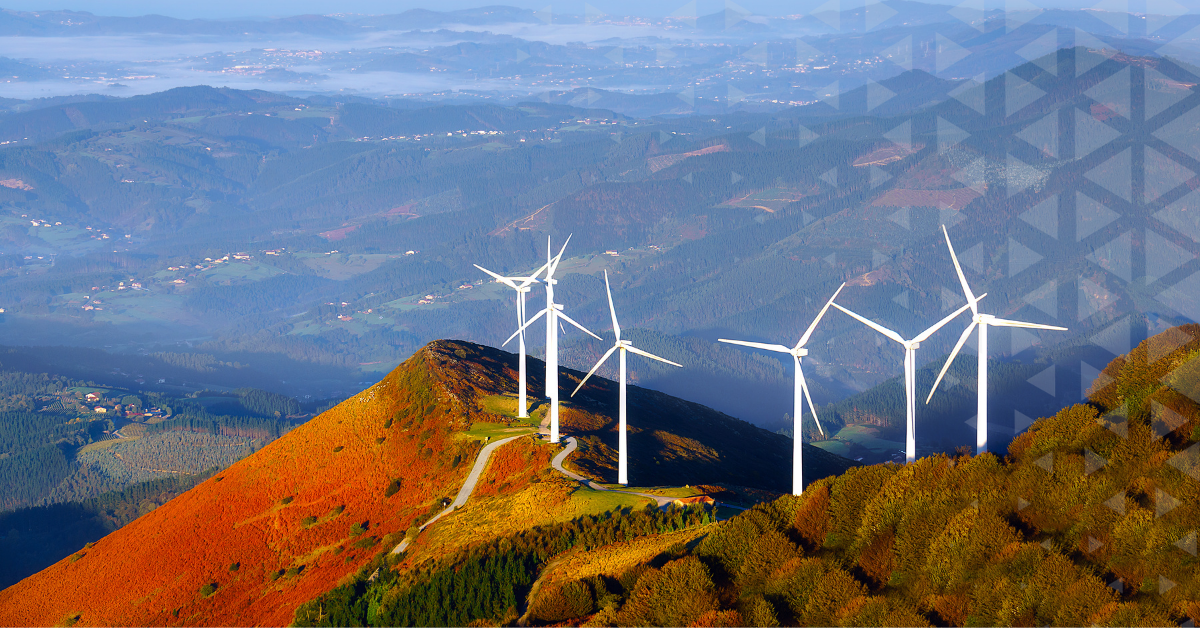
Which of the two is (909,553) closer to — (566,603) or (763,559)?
(763,559)

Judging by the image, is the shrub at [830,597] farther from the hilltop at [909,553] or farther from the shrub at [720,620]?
the shrub at [720,620]

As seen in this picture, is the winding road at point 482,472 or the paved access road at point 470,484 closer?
the winding road at point 482,472

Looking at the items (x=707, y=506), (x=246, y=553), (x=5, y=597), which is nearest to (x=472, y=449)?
(x=246, y=553)

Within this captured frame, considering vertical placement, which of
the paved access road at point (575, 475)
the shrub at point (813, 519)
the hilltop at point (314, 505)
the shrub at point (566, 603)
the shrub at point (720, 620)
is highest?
the shrub at point (720, 620)

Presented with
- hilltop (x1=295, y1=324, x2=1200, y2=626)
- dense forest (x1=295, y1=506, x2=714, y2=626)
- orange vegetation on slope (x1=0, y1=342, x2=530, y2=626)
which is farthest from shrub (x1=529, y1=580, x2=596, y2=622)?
orange vegetation on slope (x1=0, y1=342, x2=530, y2=626)

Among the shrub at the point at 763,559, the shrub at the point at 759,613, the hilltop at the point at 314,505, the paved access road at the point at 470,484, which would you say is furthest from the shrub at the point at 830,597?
the paved access road at the point at 470,484

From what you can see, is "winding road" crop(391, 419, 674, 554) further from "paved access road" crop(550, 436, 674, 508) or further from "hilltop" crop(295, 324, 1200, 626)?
"hilltop" crop(295, 324, 1200, 626)
